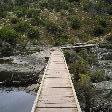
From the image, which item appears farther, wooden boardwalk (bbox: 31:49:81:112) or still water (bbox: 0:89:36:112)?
still water (bbox: 0:89:36:112)

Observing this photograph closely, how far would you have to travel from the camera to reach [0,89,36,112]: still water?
1531cm

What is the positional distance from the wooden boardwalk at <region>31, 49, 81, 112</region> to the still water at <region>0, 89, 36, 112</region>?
4.96ft

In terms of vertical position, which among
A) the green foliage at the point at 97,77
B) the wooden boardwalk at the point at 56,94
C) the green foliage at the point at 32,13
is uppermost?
the green foliage at the point at 32,13

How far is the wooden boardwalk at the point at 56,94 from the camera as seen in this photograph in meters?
11.0

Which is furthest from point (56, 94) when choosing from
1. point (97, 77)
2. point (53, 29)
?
point (53, 29)

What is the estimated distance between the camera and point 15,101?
16.5 meters

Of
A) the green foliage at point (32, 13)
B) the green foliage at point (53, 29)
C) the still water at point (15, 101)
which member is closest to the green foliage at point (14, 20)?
the green foliage at point (32, 13)

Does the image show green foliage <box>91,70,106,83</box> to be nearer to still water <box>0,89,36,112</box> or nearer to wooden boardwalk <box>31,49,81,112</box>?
wooden boardwalk <box>31,49,81,112</box>

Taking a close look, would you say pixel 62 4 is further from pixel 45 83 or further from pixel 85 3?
pixel 45 83

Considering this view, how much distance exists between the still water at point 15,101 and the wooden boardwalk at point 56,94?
1.51 m

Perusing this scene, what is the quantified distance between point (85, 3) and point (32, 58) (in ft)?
62.9

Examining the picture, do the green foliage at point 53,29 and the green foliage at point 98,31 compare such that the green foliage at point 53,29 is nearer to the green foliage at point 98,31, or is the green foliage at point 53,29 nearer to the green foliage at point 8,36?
the green foliage at point 98,31

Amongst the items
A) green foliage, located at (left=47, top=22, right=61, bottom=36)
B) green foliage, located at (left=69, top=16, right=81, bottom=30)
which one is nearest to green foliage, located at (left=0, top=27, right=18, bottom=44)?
green foliage, located at (left=47, top=22, right=61, bottom=36)

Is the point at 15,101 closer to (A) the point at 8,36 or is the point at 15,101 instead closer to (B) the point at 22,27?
(A) the point at 8,36
